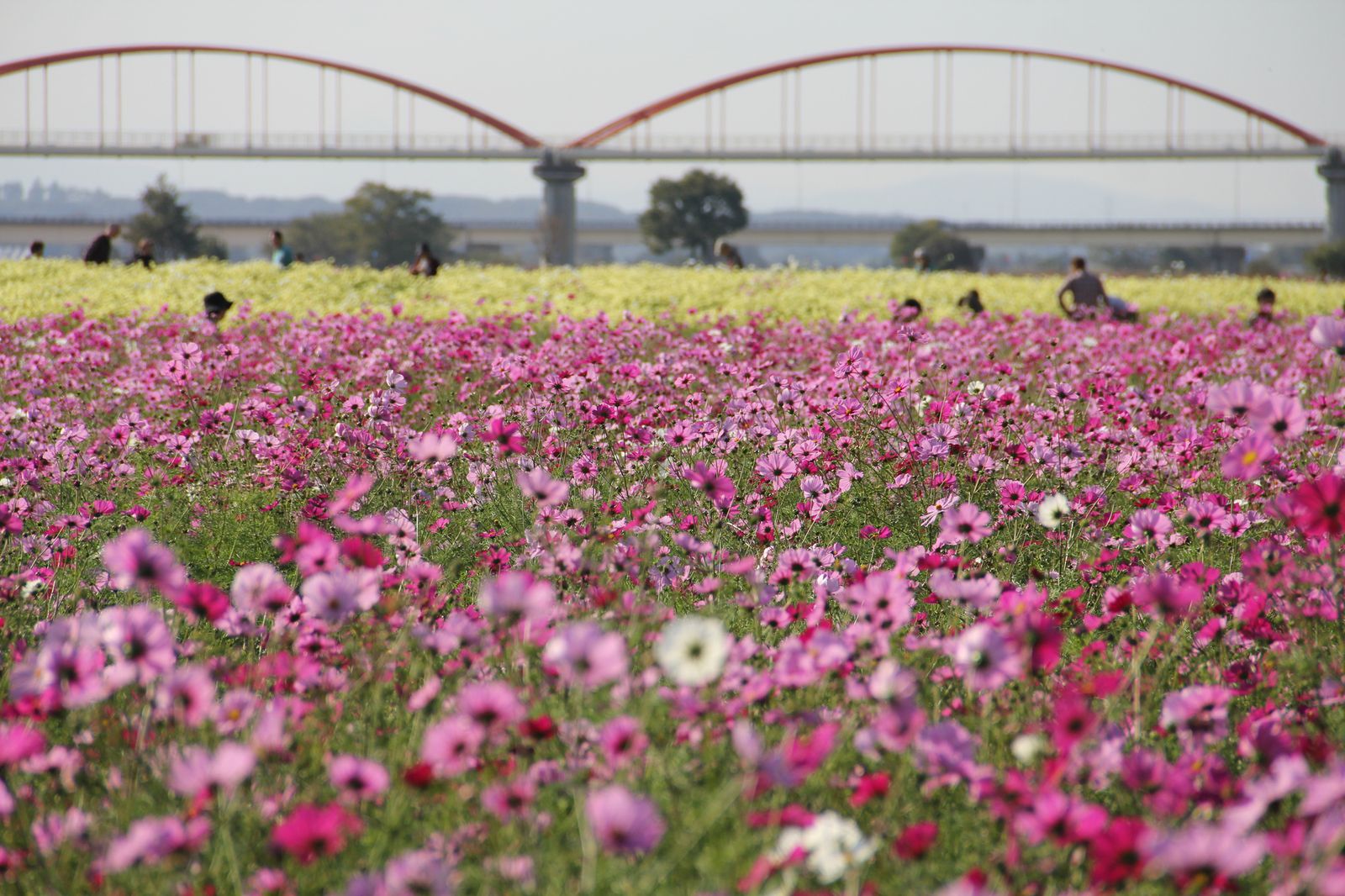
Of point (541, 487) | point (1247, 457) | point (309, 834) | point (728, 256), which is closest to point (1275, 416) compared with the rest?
point (1247, 457)

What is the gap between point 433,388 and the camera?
7.89 meters

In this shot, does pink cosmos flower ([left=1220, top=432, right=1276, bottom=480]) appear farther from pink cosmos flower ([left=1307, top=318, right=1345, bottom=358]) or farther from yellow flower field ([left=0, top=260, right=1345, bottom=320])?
yellow flower field ([left=0, top=260, right=1345, bottom=320])

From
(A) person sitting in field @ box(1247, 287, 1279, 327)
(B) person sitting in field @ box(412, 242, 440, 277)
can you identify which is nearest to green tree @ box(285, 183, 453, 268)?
(B) person sitting in field @ box(412, 242, 440, 277)

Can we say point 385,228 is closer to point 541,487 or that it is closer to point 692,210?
point 692,210

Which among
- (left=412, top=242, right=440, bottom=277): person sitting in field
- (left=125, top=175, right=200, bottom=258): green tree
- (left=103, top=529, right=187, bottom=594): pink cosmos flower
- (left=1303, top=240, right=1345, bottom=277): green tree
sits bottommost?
(left=103, top=529, right=187, bottom=594): pink cosmos flower

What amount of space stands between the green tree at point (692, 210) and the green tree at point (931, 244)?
17.8 metres

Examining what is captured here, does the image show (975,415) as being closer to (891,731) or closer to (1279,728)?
(1279,728)

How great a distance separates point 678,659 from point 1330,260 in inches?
2084

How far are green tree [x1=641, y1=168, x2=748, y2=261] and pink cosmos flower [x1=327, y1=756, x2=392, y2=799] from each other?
242ft

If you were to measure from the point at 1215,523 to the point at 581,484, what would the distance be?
2.54 meters

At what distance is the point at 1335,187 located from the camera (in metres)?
68.9

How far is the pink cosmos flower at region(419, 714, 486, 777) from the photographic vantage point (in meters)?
1.79

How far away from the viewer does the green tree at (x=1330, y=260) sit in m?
46.5

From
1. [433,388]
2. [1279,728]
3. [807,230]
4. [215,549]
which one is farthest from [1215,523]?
[807,230]
